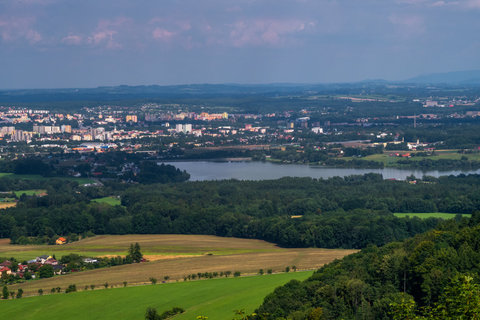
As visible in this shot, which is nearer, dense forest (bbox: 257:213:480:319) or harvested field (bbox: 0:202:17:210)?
dense forest (bbox: 257:213:480:319)

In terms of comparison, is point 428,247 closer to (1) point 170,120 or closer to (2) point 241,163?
(2) point 241,163

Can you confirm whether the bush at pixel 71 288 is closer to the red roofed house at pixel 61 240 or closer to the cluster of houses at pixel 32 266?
the cluster of houses at pixel 32 266

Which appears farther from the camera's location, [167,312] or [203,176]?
[203,176]

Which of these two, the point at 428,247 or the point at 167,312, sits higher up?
the point at 428,247

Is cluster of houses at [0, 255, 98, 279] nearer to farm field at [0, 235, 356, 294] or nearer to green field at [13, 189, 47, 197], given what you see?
farm field at [0, 235, 356, 294]

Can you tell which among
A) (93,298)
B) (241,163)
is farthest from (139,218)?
(241,163)

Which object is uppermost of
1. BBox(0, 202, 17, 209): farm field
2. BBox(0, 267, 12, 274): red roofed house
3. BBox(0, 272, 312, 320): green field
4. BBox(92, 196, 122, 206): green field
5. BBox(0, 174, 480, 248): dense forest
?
BBox(0, 272, 312, 320): green field

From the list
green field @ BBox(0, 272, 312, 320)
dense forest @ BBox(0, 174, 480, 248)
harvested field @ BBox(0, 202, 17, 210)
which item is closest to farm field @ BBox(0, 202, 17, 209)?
harvested field @ BBox(0, 202, 17, 210)

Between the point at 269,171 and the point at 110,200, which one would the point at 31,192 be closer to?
the point at 110,200
